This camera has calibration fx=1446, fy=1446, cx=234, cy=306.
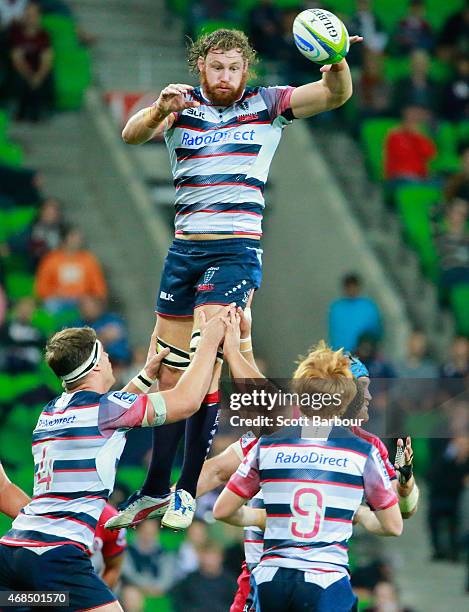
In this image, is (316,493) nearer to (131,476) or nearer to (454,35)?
(131,476)

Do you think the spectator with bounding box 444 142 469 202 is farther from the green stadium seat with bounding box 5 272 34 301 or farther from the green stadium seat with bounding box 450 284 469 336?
the green stadium seat with bounding box 5 272 34 301

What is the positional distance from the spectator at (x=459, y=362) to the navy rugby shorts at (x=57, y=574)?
20.7ft

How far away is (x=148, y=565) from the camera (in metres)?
10.4

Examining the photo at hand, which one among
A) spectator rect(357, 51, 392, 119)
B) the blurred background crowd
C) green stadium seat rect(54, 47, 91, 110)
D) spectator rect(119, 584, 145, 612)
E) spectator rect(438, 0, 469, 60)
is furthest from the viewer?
spectator rect(438, 0, 469, 60)

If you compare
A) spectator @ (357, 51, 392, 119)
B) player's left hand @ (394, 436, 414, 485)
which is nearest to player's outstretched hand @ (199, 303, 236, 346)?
player's left hand @ (394, 436, 414, 485)

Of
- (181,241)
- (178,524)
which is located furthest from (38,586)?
(181,241)

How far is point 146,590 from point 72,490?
4.36 metres

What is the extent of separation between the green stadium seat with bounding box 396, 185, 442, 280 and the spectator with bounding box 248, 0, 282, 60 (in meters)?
2.21

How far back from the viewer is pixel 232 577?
10422 millimetres

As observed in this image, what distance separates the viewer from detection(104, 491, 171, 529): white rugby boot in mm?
6723

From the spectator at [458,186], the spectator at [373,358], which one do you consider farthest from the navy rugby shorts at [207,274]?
the spectator at [458,186]

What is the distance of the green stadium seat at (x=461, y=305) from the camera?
12914 millimetres

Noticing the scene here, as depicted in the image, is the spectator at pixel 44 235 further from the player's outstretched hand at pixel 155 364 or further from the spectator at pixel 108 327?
the player's outstretched hand at pixel 155 364

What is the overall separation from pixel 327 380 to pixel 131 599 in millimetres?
4492
